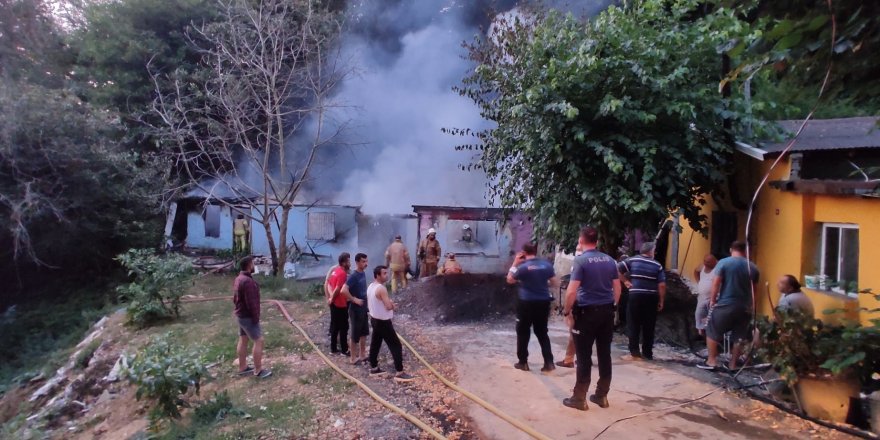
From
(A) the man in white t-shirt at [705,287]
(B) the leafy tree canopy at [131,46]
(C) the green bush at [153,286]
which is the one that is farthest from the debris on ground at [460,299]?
(B) the leafy tree canopy at [131,46]

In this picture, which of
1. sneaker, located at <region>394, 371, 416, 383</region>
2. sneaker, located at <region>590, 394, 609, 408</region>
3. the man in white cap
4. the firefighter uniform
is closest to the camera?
sneaker, located at <region>590, 394, 609, 408</region>

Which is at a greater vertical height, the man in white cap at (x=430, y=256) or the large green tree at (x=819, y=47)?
the large green tree at (x=819, y=47)

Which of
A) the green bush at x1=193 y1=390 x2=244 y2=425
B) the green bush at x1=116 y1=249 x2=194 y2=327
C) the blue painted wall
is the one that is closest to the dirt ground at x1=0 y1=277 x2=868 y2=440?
the green bush at x1=193 y1=390 x2=244 y2=425

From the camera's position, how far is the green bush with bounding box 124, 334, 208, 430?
19.9 ft

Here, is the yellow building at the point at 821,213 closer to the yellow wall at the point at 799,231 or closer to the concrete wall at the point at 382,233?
the yellow wall at the point at 799,231

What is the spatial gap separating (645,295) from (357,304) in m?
3.71

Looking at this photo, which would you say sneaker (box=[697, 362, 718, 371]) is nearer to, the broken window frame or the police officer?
the police officer

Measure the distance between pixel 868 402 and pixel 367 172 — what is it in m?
18.0

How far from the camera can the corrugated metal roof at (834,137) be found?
736 centimetres

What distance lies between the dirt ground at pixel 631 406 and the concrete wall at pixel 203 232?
14.9m

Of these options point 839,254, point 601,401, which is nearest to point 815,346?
point 601,401

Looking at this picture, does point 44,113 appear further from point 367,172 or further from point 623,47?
point 623,47

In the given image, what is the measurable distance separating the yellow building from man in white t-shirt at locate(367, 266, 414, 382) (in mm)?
4869

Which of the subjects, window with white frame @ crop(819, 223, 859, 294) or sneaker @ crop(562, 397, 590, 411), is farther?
window with white frame @ crop(819, 223, 859, 294)
